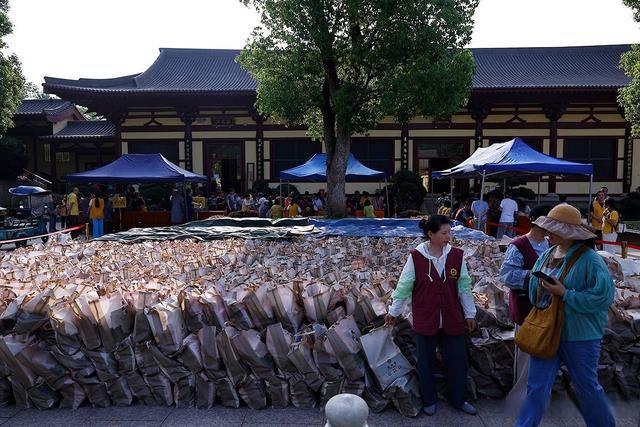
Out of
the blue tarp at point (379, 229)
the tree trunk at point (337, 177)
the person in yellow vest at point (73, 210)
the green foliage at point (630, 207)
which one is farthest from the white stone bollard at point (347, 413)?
the green foliage at point (630, 207)

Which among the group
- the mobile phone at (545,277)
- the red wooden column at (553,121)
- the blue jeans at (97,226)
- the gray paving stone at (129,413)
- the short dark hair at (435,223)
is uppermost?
the red wooden column at (553,121)

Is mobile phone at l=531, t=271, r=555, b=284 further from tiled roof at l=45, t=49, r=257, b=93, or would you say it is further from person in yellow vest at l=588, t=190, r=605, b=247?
tiled roof at l=45, t=49, r=257, b=93

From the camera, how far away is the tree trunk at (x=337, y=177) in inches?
533

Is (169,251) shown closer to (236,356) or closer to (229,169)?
(236,356)

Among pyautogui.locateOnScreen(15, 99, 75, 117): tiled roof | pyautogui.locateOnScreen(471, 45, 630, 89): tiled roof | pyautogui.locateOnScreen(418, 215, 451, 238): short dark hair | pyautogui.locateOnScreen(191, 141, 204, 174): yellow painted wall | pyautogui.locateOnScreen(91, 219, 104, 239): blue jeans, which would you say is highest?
pyautogui.locateOnScreen(471, 45, 630, 89): tiled roof

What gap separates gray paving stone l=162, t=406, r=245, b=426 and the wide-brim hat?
2.23 m

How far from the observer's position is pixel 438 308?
323cm

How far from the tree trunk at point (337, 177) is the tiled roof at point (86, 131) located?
1466 cm

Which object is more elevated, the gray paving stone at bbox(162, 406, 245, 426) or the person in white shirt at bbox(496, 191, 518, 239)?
the person in white shirt at bbox(496, 191, 518, 239)

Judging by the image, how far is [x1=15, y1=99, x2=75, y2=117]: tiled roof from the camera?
81.0 feet

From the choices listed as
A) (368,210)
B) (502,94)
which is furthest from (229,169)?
(502,94)

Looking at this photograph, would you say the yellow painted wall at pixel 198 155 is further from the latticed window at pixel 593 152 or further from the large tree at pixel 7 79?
the latticed window at pixel 593 152

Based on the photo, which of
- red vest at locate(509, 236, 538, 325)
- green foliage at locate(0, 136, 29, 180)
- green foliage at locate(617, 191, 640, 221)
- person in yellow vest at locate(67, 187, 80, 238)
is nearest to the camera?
red vest at locate(509, 236, 538, 325)

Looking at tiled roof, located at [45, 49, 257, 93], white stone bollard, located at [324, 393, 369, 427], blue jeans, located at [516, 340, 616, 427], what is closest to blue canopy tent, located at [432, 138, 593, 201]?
blue jeans, located at [516, 340, 616, 427]
